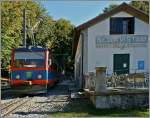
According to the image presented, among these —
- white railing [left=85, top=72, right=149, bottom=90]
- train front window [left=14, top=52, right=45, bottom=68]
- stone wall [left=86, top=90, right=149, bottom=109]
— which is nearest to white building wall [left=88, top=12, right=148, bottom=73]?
train front window [left=14, top=52, right=45, bottom=68]

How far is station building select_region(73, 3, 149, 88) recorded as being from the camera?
30.8 meters

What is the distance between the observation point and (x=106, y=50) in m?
31.0

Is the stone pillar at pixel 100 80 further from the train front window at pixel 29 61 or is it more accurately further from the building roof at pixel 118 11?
the building roof at pixel 118 11

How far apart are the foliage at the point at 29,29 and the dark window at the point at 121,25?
9.86 metres

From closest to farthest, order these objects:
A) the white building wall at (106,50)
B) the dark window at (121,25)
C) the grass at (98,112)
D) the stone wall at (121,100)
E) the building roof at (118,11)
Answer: the grass at (98,112) < the stone wall at (121,100) < the building roof at (118,11) < the white building wall at (106,50) < the dark window at (121,25)

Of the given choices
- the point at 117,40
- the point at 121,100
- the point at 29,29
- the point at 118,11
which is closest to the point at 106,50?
the point at 117,40

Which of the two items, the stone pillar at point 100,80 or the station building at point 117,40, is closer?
the stone pillar at point 100,80

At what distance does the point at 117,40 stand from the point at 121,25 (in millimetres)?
1085

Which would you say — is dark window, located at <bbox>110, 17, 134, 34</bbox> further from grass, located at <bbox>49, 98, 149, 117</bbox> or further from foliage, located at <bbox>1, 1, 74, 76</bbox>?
grass, located at <bbox>49, 98, 149, 117</bbox>

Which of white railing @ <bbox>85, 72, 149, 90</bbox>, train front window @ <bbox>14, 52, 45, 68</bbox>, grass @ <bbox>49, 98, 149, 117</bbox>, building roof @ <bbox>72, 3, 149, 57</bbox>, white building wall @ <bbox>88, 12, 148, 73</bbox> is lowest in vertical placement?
grass @ <bbox>49, 98, 149, 117</bbox>

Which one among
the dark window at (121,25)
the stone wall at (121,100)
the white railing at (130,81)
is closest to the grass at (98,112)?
the stone wall at (121,100)

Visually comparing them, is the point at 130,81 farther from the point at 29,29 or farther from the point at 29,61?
the point at 29,29

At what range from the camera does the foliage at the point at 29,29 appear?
4381 centimetres

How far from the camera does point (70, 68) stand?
77875mm
